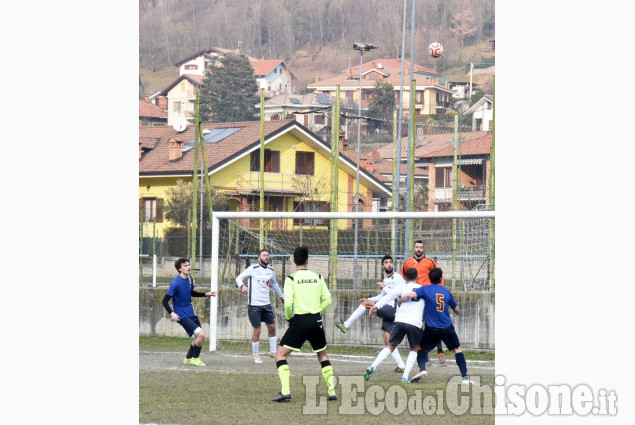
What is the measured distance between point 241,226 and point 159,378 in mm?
6785

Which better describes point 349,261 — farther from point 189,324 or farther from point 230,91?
point 230,91

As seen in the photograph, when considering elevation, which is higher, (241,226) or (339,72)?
(339,72)

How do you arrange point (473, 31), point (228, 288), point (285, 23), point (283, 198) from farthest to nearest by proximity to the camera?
1. point (285, 23)
2. point (473, 31)
3. point (283, 198)
4. point (228, 288)

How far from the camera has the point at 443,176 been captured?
101ft

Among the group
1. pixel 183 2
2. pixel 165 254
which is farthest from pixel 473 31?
pixel 165 254

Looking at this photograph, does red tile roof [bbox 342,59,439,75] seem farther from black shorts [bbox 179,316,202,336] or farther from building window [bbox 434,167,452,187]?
black shorts [bbox 179,316,202,336]

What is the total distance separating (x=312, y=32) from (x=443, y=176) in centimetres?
10530

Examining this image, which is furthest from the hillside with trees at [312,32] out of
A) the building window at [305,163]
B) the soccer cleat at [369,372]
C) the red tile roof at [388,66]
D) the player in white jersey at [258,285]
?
the soccer cleat at [369,372]


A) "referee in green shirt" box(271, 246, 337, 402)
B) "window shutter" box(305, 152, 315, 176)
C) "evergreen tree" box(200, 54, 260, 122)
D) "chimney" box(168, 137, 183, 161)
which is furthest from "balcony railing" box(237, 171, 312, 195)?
"evergreen tree" box(200, 54, 260, 122)

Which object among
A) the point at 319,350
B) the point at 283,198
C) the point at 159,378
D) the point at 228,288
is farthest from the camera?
the point at 283,198

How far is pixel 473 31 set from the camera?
12144cm
